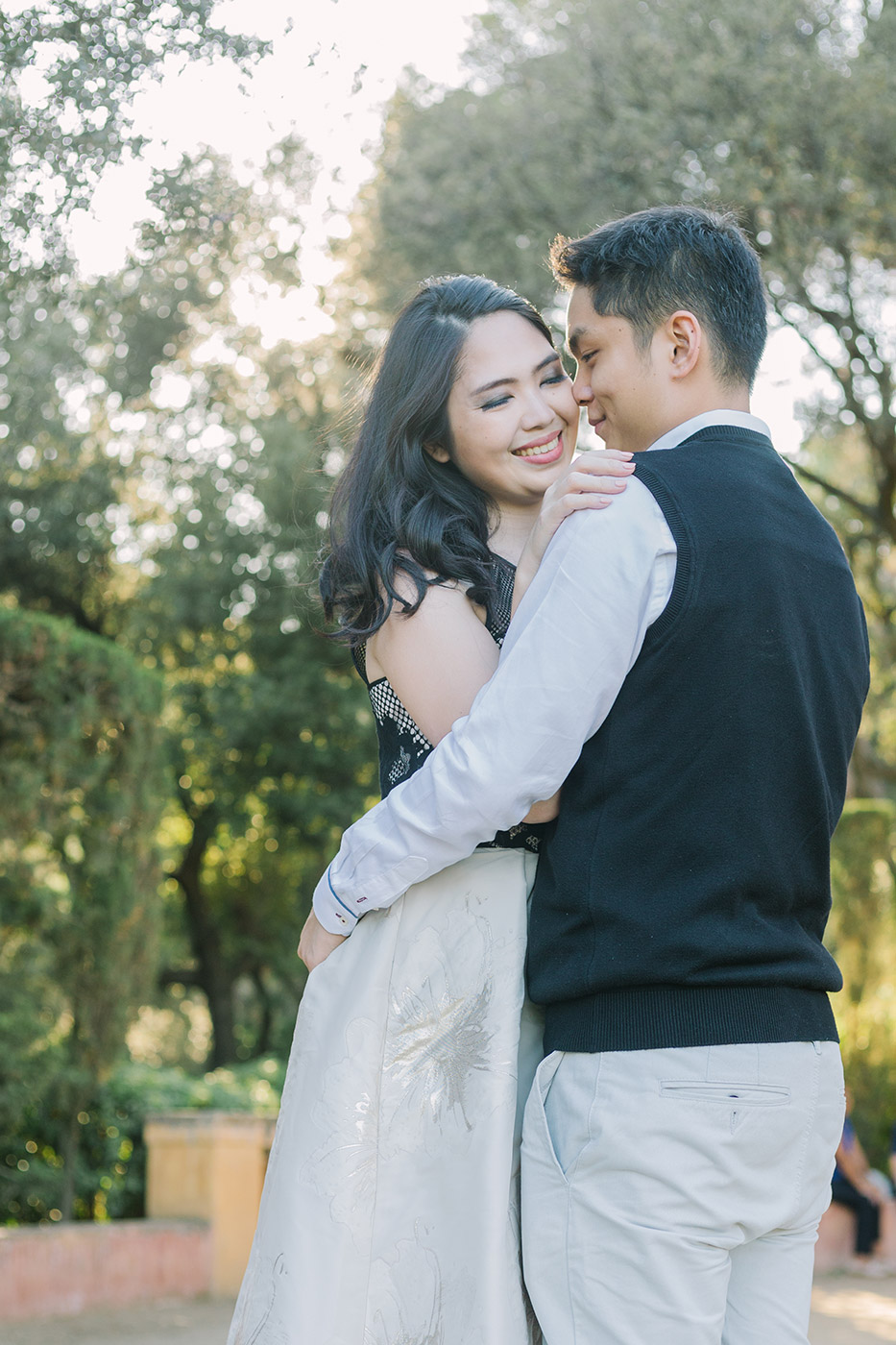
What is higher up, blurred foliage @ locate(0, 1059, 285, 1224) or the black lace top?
the black lace top

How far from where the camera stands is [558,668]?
1.70 metres

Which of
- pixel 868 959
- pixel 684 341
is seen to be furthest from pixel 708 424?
pixel 868 959

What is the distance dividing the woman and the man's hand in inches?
1.2

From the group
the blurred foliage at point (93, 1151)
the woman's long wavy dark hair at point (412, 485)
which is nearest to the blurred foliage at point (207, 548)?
the blurred foliage at point (93, 1151)

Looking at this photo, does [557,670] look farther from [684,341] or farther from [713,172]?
[713,172]

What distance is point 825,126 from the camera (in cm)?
927

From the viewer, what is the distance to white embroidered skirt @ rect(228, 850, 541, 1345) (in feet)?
6.01

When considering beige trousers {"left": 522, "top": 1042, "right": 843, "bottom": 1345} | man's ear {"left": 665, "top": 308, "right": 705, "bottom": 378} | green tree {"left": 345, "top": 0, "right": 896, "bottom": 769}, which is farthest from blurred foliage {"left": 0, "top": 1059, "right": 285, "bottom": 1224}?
man's ear {"left": 665, "top": 308, "right": 705, "bottom": 378}

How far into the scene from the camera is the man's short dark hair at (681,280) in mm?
1999

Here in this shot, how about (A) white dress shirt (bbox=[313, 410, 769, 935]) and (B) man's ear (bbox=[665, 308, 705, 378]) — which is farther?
(B) man's ear (bbox=[665, 308, 705, 378])

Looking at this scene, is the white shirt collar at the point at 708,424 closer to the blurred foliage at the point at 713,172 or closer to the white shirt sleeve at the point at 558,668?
the white shirt sleeve at the point at 558,668

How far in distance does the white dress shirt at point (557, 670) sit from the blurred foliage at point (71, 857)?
629cm

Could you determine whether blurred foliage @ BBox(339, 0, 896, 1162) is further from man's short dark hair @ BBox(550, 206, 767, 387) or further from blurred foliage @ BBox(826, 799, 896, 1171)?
man's short dark hair @ BBox(550, 206, 767, 387)

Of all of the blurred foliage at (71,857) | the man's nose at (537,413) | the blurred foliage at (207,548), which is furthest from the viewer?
the blurred foliage at (207,548)
